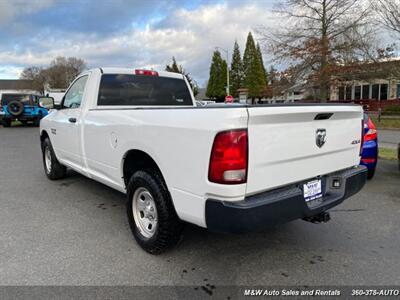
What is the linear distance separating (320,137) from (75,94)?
3.75m

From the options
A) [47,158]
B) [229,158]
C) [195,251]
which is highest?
[229,158]

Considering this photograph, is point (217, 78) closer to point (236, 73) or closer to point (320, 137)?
point (236, 73)

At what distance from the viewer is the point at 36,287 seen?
2.69m

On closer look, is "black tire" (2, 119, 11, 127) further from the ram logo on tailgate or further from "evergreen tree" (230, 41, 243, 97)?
"evergreen tree" (230, 41, 243, 97)

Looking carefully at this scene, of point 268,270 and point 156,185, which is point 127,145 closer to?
point 156,185

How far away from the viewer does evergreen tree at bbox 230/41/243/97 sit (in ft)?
186

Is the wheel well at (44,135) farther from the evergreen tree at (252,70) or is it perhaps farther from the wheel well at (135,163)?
the evergreen tree at (252,70)

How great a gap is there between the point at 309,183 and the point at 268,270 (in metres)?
0.88

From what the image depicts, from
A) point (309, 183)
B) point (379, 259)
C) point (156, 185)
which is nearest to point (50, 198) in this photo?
point (156, 185)

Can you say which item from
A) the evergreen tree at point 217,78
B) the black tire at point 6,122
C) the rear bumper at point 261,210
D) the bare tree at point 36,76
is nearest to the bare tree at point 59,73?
the bare tree at point 36,76

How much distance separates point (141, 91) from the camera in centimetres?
470

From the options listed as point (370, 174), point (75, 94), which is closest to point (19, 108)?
point (75, 94)

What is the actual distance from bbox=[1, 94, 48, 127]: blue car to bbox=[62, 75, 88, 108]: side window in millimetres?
15832

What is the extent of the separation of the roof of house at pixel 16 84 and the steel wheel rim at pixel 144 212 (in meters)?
81.2
